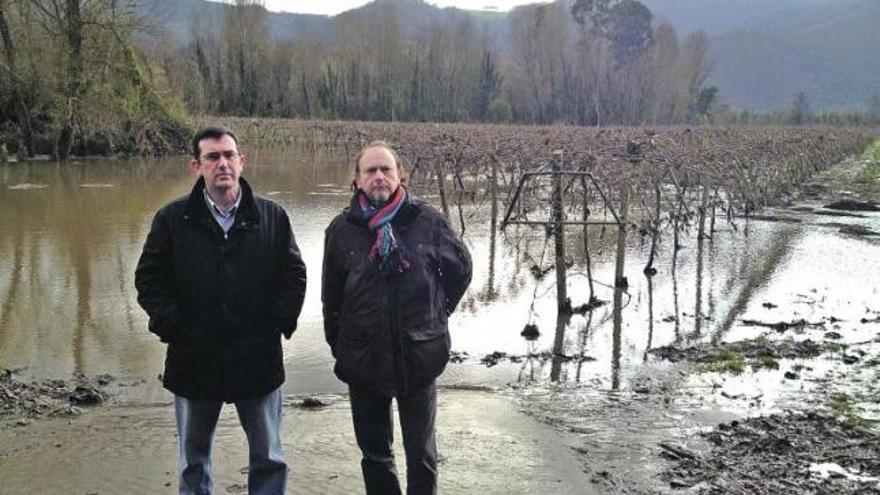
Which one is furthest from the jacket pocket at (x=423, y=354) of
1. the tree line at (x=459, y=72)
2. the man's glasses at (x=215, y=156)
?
the tree line at (x=459, y=72)

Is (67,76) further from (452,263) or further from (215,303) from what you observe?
(452,263)

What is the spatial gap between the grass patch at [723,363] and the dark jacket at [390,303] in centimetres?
415

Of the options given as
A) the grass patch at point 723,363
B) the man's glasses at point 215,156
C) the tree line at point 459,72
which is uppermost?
the tree line at point 459,72

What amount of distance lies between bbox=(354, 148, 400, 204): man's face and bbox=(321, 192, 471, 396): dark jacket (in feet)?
0.29

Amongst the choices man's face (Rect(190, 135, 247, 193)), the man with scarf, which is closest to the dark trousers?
the man with scarf

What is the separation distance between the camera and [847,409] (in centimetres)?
569

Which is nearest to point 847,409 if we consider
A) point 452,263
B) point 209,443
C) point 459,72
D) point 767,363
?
point 767,363

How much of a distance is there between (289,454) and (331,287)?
165cm

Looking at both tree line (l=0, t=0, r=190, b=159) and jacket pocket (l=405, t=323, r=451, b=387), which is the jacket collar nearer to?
jacket pocket (l=405, t=323, r=451, b=387)

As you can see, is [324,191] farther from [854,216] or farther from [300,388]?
[300,388]

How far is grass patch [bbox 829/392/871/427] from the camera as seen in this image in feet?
17.8

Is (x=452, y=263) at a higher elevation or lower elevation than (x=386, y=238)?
lower

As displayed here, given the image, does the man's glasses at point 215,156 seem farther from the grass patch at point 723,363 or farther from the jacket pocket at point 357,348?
the grass patch at point 723,363

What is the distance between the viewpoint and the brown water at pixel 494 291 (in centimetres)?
681
